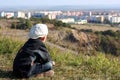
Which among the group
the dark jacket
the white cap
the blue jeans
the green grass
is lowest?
the green grass

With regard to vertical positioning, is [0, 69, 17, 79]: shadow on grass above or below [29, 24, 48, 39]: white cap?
below

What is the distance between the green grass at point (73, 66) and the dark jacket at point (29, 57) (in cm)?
20

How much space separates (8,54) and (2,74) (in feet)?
5.34

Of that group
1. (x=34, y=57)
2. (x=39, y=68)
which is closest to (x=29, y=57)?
(x=34, y=57)

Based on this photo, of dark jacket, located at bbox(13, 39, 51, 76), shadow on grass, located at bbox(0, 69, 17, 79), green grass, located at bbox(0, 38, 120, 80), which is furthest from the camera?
green grass, located at bbox(0, 38, 120, 80)

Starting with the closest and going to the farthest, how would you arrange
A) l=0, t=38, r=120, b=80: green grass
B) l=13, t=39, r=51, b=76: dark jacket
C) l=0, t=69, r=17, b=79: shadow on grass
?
l=13, t=39, r=51, b=76: dark jacket < l=0, t=69, r=17, b=79: shadow on grass < l=0, t=38, r=120, b=80: green grass

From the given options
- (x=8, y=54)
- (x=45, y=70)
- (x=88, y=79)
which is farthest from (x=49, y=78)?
(x=8, y=54)

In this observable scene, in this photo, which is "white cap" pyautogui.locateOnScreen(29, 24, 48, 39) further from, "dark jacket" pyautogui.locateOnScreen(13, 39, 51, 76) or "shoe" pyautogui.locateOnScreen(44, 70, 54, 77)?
"shoe" pyautogui.locateOnScreen(44, 70, 54, 77)

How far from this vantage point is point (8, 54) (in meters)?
7.65

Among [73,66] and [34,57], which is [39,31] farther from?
[73,66]

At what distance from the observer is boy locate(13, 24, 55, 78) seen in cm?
578

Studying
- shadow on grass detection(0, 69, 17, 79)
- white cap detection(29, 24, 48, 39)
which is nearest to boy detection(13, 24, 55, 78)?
white cap detection(29, 24, 48, 39)

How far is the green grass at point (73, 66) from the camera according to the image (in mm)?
6121

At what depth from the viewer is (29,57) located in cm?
579
